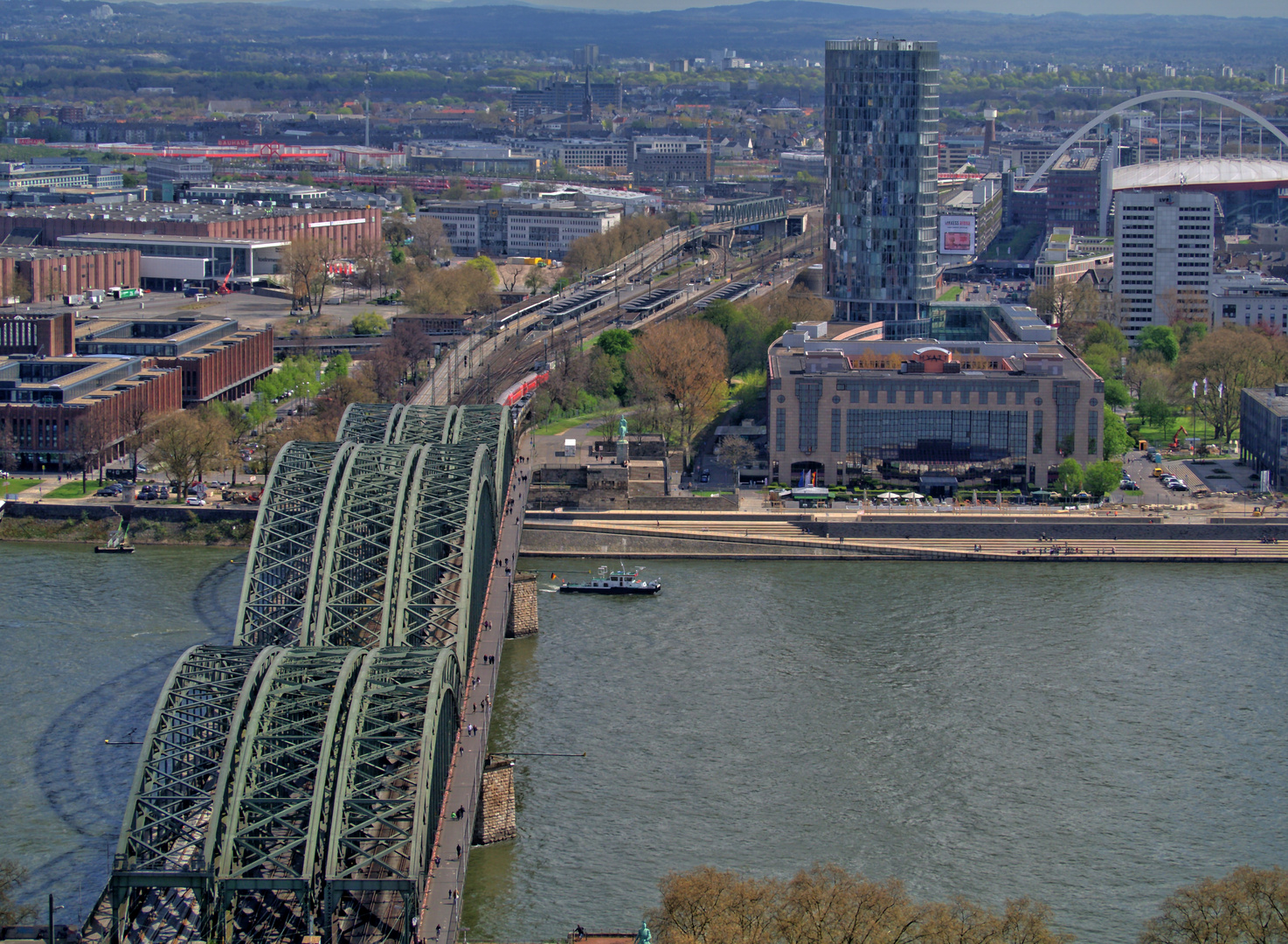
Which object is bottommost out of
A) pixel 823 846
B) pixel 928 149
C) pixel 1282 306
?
pixel 823 846

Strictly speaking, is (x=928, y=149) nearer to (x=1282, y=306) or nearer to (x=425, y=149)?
(x=1282, y=306)

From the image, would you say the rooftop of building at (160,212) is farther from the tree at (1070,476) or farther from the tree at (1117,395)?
the tree at (1070,476)

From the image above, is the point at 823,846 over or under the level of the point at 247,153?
under

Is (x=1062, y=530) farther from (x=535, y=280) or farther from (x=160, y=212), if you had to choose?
(x=160, y=212)

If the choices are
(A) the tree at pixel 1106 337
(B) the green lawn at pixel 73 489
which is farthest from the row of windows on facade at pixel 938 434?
(A) the tree at pixel 1106 337

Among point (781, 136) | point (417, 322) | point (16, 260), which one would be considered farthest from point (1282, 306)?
point (781, 136)
